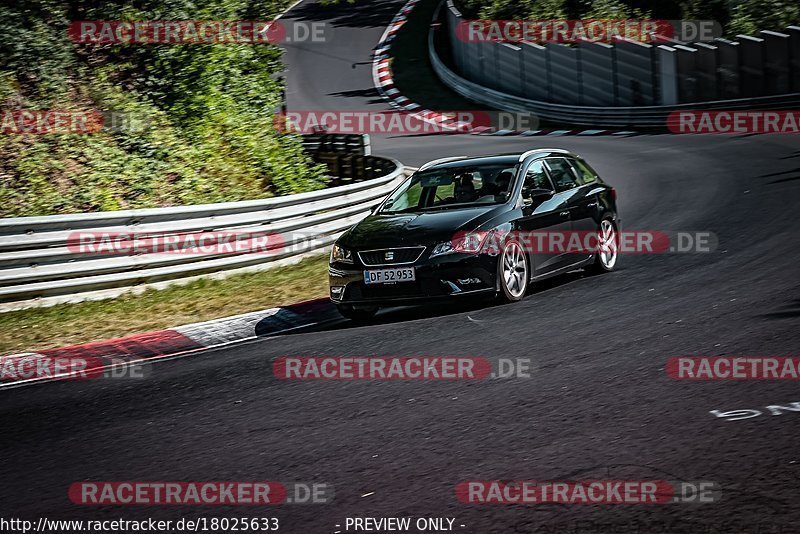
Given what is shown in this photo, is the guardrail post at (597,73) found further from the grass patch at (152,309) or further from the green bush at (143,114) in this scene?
the grass patch at (152,309)

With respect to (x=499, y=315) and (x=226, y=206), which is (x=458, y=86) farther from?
(x=499, y=315)

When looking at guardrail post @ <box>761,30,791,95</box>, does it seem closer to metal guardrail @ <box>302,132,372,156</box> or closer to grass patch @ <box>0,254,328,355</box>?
metal guardrail @ <box>302,132,372,156</box>

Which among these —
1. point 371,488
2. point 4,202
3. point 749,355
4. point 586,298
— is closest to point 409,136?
point 4,202

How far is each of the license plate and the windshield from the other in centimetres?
123

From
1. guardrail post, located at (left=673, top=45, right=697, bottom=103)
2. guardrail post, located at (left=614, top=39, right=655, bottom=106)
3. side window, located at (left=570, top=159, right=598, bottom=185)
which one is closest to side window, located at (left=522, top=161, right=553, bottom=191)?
side window, located at (left=570, top=159, right=598, bottom=185)

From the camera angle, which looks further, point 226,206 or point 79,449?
point 226,206

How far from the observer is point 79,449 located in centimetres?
627

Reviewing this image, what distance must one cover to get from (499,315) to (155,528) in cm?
531

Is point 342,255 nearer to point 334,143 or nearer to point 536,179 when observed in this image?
point 536,179

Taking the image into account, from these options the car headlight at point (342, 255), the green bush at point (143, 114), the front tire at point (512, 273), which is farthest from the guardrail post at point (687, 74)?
the car headlight at point (342, 255)

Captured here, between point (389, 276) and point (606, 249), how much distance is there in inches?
131

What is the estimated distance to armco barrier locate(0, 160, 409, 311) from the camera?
11.6m

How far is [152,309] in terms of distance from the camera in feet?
37.8

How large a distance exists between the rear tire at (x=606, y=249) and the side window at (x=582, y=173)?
0.56 m
